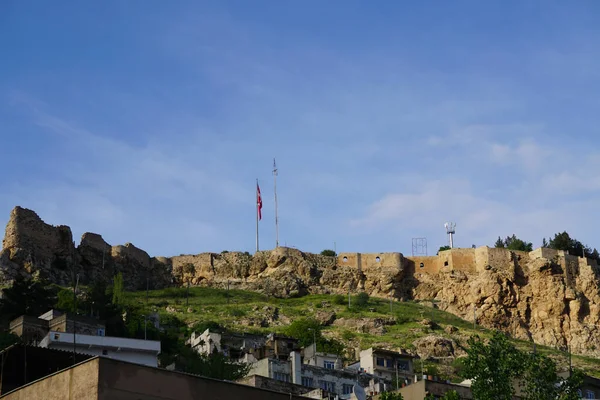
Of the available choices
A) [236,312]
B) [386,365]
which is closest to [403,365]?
[386,365]

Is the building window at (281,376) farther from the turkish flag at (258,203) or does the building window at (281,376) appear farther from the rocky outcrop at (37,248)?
the turkish flag at (258,203)

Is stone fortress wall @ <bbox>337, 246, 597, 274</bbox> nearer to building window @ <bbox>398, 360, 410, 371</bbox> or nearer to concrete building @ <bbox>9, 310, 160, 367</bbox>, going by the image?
building window @ <bbox>398, 360, 410, 371</bbox>

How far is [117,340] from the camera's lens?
49.3 meters

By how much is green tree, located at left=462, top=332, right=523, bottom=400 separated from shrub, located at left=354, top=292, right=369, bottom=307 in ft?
217

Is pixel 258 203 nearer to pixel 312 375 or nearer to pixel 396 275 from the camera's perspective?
pixel 396 275

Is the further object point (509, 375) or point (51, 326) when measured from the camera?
point (51, 326)

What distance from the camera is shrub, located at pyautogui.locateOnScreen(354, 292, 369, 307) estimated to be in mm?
99125

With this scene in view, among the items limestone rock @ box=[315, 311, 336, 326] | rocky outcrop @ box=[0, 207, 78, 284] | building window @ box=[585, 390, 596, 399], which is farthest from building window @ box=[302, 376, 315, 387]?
rocky outcrop @ box=[0, 207, 78, 284]

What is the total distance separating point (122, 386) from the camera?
56.2ft

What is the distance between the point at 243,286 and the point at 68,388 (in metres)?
89.2

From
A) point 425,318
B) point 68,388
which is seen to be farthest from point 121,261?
point 68,388

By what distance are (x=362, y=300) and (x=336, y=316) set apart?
24.9 feet

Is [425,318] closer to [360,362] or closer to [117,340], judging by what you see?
[360,362]

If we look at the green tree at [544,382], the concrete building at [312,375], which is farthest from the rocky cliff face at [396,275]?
the green tree at [544,382]
